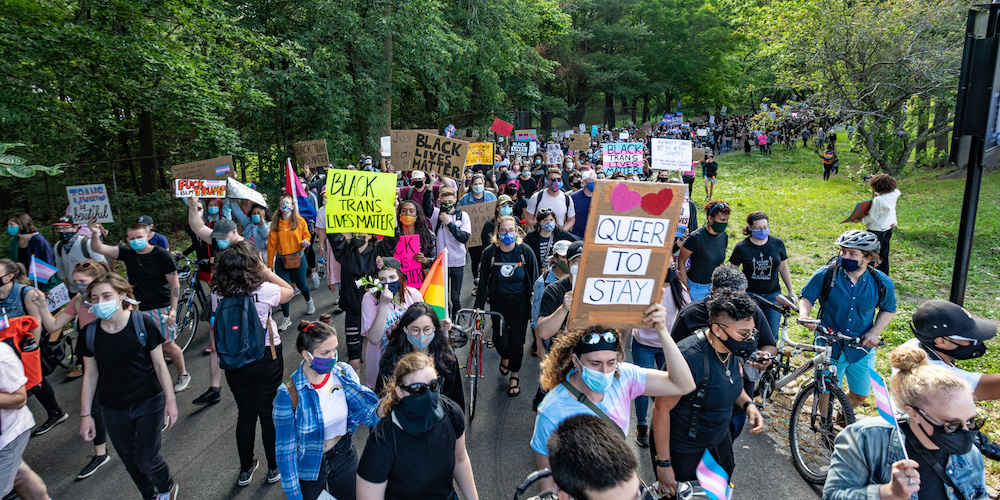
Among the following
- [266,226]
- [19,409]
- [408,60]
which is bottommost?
[19,409]

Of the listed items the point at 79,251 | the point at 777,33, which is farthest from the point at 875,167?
the point at 79,251

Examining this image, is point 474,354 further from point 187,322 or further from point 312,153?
point 312,153

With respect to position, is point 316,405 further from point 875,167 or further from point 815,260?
point 875,167

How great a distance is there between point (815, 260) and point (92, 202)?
43.4ft

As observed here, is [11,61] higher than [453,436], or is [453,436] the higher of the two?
[11,61]

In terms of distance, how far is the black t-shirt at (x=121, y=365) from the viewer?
409 cm

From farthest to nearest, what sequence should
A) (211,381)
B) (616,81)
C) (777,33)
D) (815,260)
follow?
1. (616,81)
2. (777,33)
3. (815,260)
4. (211,381)

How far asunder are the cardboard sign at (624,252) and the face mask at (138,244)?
513cm

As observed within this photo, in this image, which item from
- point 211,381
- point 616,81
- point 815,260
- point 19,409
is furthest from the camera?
point 616,81

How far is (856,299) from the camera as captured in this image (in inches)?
193

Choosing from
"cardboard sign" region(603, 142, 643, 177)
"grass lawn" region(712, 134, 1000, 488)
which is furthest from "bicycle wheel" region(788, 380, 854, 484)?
"cardboard sign" region(603, 142, 643, 177)

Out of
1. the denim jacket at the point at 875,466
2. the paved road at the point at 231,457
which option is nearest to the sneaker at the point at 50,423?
the paved road at the point at 231,457

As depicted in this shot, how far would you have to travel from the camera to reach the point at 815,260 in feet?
37.8

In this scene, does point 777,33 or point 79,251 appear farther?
point 777,33
